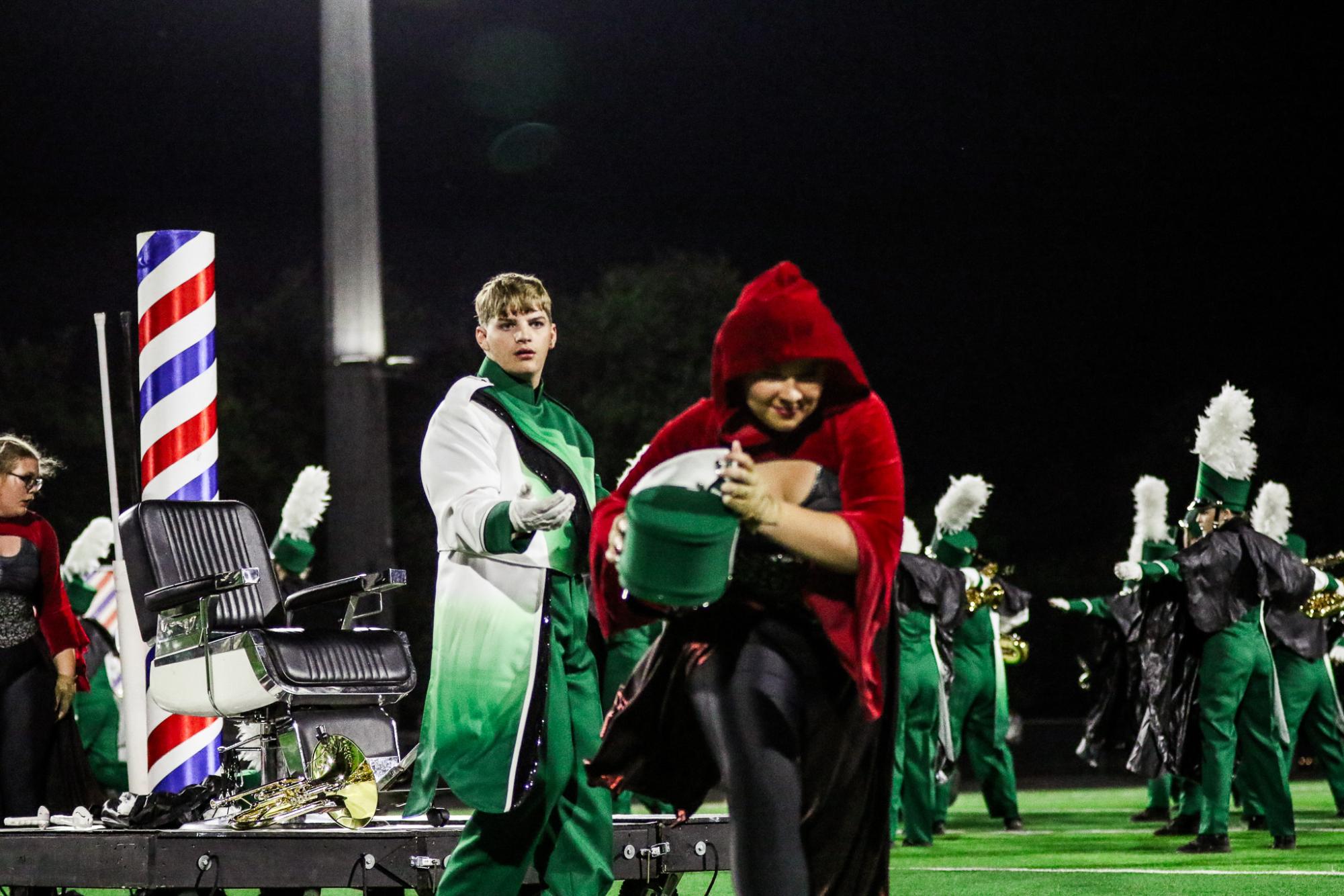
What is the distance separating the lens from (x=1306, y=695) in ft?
38.9

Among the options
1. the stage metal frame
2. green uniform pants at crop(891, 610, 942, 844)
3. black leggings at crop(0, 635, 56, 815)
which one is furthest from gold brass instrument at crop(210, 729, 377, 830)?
green uniform pants at crop(891, 610, 942, 844)

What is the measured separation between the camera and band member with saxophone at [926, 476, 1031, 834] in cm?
1279

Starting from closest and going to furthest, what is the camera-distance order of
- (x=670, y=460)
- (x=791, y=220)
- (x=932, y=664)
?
(x=670, y=460) → (x=932, y=664) → (x=791, y=220)

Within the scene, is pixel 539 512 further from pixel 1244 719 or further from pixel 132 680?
pixel 1244 719

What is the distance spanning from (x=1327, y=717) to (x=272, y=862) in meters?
8.14

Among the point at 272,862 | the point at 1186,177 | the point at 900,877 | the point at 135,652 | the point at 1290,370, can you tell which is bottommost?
the point at 900,877

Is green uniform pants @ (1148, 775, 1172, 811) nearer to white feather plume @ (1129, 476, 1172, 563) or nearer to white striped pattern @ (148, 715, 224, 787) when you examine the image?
A: white feather plume @ (1129, 476, 1172, 563)

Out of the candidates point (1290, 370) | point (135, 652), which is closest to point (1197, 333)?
point (1290, 370)

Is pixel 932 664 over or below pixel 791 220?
below

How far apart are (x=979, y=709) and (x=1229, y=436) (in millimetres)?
3169

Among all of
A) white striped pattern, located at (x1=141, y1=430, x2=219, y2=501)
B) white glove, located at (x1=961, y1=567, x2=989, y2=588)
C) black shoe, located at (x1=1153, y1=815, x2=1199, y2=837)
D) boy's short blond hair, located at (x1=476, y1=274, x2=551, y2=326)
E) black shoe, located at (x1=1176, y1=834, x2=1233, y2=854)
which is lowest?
black shoe, located at (x1=1153, y1=815, x2=1199, y2=837)

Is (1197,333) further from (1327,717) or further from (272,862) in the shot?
(272,862)

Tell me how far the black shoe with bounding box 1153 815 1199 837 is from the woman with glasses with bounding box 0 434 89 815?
20.6 feet

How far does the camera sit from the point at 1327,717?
12.2m
